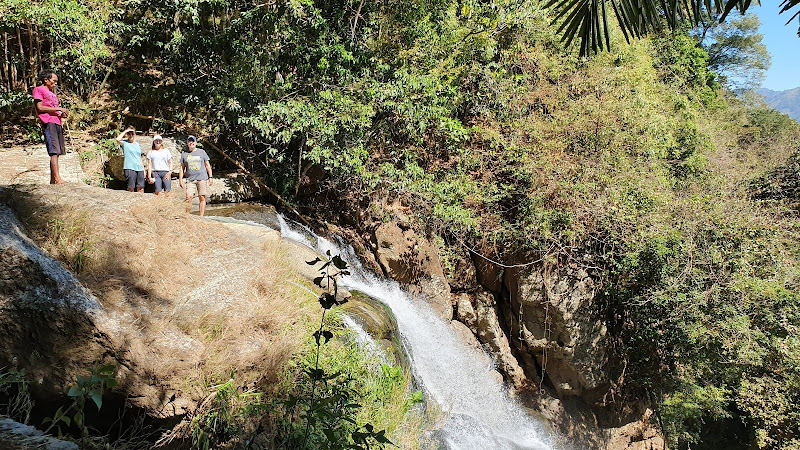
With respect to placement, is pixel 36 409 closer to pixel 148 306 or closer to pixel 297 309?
pixel 148 306

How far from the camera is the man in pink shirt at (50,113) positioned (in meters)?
6.16

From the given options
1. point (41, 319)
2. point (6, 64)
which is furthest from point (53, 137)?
point (6, 64)

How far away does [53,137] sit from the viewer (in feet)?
20.8

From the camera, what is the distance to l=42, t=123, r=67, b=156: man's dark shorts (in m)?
6.32

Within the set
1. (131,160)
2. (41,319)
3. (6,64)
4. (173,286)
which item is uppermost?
(6,64)

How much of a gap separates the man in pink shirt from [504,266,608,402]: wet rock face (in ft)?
26.8

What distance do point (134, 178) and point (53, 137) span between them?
1718 mm

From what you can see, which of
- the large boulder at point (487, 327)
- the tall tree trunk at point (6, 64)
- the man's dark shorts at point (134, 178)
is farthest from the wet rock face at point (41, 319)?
the tall tree trunk at point (6, 64)

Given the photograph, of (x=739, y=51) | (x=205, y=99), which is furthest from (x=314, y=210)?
(x=739, y=51)

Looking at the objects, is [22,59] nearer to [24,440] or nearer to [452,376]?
[24,440]

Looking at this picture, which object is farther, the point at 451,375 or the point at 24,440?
the point at 451,375

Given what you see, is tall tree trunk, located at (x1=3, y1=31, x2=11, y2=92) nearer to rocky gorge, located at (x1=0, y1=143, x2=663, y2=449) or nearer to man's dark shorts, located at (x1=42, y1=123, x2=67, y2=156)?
man's dark shorts, located at (x1=42, y1=123, x2=67, y2=156)

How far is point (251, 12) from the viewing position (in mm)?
8727

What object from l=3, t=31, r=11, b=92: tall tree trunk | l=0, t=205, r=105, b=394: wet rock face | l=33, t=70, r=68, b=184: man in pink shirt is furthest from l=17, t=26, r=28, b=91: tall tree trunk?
l=0, t=205, r=105, b=394: wet rock face
